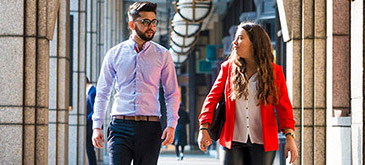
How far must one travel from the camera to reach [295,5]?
28.2ft

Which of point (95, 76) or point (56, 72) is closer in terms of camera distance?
point (56, 72)

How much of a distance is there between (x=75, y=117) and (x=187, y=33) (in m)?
5.13

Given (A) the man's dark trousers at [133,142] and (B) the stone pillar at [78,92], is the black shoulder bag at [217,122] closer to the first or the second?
(A) the man's dark trousers at [133,142]

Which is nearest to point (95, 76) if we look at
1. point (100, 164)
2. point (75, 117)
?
point (100, 164)

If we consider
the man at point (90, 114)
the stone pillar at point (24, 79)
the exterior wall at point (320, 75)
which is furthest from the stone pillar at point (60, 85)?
the exterior wall at point (320, 75)

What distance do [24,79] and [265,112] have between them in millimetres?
4070

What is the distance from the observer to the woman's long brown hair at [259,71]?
16.0 feet

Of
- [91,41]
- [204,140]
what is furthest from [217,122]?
[91,41]

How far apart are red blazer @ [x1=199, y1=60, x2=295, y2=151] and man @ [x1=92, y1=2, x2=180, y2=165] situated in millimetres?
346

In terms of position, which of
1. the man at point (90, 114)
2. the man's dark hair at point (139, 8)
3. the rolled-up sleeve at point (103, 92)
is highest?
the man's dark hair at point (139, 8)

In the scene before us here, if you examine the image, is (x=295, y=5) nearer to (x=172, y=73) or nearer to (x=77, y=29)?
(x=172, y=73)

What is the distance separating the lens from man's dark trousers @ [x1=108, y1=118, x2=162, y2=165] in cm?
500

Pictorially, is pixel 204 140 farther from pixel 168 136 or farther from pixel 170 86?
pixel 170 86

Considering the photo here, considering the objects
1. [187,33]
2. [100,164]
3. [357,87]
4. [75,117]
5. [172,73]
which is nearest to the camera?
[172,73]
